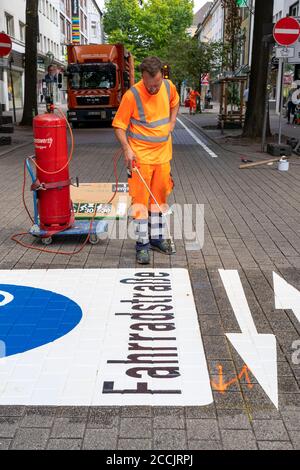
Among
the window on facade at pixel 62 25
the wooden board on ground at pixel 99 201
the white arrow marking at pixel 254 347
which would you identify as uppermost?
the window on facade at pixel 62 25

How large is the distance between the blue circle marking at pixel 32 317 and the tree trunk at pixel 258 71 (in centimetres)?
1367

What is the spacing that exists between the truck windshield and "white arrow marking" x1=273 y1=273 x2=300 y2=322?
22.7 metres

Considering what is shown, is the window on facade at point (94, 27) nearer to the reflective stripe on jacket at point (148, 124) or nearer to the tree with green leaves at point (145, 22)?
the tree with green leaves at point (145, 22)

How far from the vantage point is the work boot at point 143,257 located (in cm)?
589

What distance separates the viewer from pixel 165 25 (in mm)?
73438

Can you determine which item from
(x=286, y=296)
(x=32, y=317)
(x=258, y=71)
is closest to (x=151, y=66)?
(x=286, y=296)

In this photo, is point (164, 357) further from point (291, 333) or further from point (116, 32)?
point (116, 32)

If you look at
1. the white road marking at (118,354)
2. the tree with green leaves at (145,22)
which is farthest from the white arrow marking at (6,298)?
the tree with green leaves at (145,22)

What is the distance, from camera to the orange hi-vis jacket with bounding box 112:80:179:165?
5.68 m

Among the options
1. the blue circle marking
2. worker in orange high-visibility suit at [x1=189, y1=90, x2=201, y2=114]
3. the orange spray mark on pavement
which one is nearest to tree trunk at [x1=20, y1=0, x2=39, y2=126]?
worker in orange high-visibility suit at [x1=189, y1=90, x2=201, y2=114]

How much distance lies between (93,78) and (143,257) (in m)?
22.3

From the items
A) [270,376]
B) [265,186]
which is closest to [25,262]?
[270,376]

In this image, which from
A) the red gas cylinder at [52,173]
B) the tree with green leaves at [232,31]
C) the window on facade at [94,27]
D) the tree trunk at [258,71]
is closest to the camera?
the red gas cylinder at [52,173]
